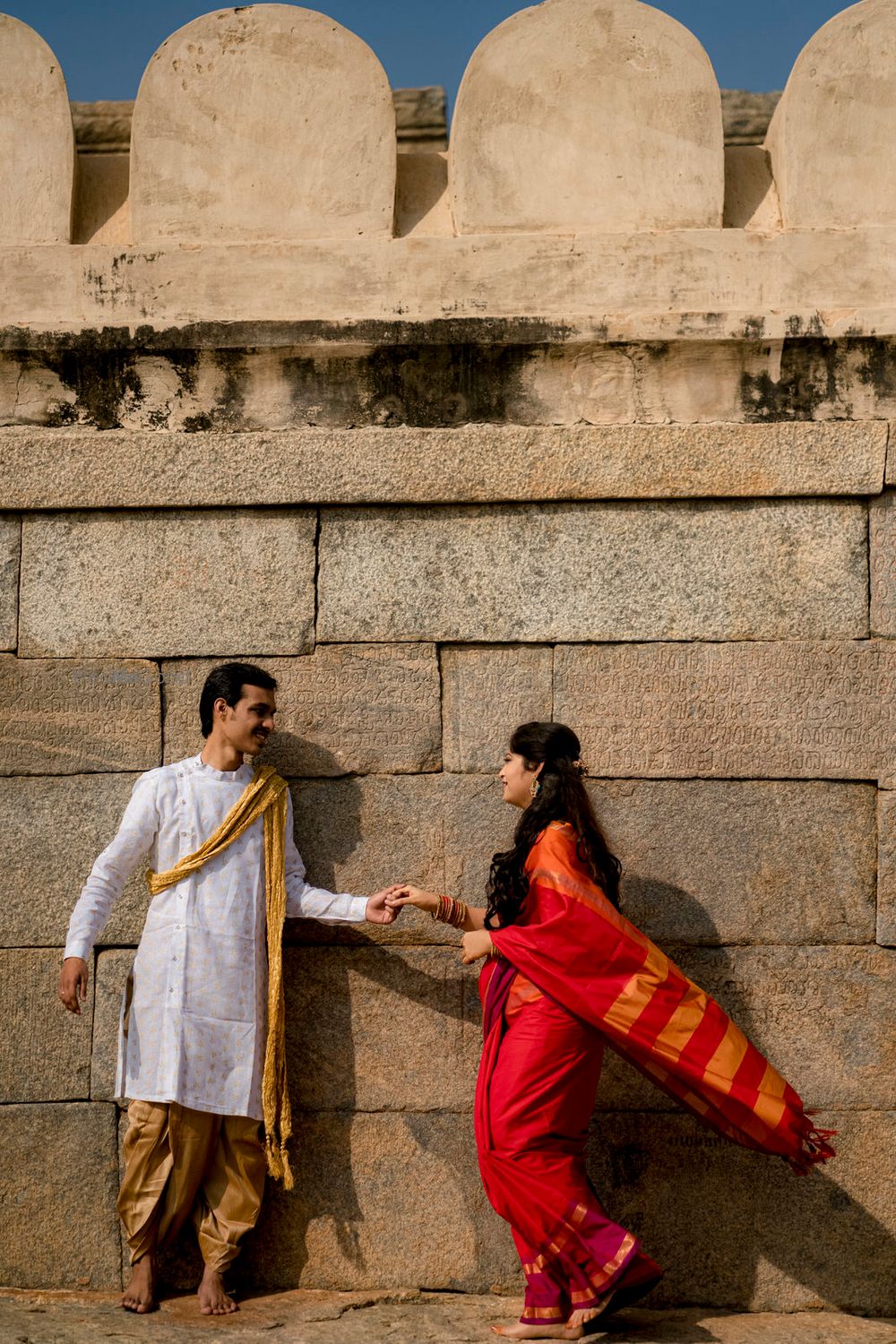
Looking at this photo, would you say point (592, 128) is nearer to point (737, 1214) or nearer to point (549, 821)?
point (549, 821)

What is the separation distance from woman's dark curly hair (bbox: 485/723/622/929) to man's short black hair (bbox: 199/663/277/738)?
78cm

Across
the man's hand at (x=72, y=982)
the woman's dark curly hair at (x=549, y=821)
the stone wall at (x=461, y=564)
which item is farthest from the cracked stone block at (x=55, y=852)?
the woman's dark curly hair at (x=549, y=821)

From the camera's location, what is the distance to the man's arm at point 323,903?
3.80 meters

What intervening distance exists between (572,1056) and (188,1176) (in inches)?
46.1

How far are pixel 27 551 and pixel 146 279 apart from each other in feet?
3.14

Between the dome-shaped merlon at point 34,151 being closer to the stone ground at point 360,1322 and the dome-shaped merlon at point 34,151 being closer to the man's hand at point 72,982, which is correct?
the man's hand at point 72,982

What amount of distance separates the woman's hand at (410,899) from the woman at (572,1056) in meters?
0.15

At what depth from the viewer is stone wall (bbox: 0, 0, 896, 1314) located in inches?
155

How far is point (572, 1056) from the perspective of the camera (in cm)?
354

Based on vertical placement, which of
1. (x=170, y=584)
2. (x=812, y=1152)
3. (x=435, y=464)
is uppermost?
(x=435, y=464)

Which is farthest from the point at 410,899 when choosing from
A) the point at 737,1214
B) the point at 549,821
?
the point at 737,1214

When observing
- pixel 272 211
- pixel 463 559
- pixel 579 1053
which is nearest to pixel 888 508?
pixel 463 559

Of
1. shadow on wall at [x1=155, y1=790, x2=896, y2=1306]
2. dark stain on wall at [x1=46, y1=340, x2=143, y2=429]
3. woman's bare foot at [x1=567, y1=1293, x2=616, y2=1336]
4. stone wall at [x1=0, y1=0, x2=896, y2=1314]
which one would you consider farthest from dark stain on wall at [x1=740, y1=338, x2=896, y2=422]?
woman's bare foot at [x1=567, y1=1293, x2=616, y2=1336]

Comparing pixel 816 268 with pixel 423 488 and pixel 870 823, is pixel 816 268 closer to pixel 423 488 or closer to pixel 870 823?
pixel 423 488
